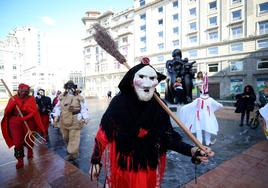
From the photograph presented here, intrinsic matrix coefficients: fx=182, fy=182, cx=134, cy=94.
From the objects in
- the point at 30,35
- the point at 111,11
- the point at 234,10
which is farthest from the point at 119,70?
the point at 30,35

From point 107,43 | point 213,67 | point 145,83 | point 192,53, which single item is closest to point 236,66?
point 213,67

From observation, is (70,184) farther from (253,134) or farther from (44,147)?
(253,134)

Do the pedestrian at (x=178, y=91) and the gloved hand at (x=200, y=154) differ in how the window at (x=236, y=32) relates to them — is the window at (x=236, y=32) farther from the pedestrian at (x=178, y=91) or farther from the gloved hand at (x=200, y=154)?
the gloved hand at (x=200, y=154)

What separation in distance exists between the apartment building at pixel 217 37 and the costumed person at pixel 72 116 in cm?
2536

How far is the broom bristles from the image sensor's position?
7.48ft

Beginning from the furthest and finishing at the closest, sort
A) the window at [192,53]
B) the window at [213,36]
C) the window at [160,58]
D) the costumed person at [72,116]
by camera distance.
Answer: the window at [160,58]
the window at [192,53]
the window at [213,36]
the costumed person at [72,116]

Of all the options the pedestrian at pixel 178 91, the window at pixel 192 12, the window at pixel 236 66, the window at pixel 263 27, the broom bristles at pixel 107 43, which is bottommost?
the pedestrian at pixel 178 91

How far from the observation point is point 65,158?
4.13 metres

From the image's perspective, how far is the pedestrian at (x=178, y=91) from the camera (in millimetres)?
6577

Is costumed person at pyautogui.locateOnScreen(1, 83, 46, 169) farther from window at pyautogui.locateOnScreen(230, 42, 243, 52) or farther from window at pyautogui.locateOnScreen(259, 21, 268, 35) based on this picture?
window at pyautogui.locateOnScreen(259, 21, 268, 35)

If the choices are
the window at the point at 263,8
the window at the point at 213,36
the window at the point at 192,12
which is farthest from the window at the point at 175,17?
the window at the point at 263,8

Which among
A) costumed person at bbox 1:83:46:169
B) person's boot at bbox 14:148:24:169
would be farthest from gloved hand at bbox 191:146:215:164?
person's boot at bbox 14:148:24:169

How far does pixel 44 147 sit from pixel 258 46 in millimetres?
28986

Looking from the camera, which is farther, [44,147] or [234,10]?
[234,10]
